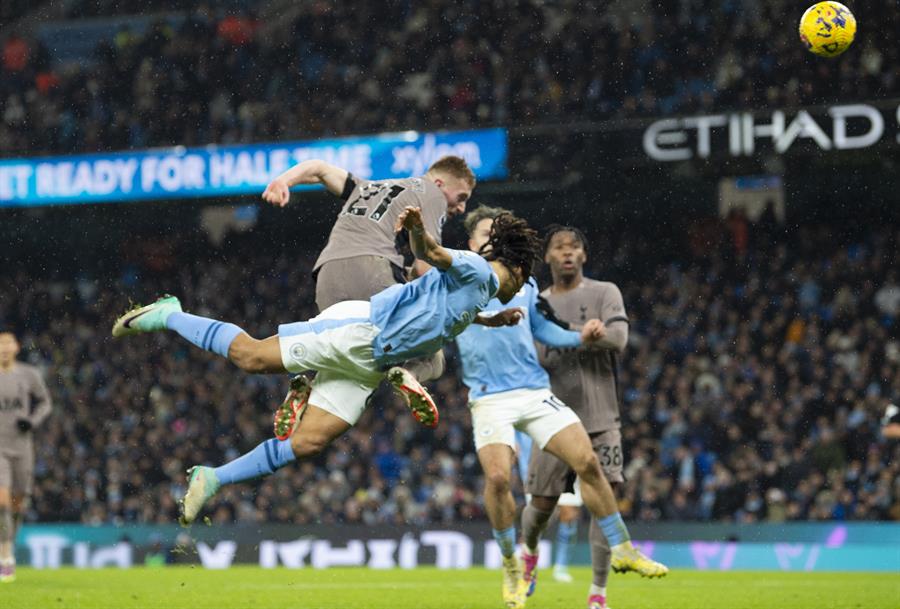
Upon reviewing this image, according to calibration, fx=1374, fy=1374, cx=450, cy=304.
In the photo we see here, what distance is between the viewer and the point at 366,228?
754 centimetres

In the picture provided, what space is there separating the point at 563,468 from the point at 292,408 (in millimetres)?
2199

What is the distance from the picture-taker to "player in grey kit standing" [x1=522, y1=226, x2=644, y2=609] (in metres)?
8.81

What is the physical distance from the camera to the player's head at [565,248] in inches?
355

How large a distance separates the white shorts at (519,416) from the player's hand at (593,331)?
45 centimetres

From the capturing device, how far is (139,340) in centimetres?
2472

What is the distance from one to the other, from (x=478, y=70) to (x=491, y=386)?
14451mm

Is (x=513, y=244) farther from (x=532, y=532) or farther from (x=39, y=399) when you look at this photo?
(x=39, y=399)

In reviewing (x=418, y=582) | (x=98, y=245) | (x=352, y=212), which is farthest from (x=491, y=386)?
(x=98, y=245)

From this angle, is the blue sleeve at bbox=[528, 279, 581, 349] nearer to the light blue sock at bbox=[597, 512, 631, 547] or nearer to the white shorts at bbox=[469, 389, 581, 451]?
the white shorts at bbox=[469, 389, 581, 451]

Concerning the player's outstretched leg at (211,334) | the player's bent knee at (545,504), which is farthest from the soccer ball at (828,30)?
the player's outstretched leg at (211,334)

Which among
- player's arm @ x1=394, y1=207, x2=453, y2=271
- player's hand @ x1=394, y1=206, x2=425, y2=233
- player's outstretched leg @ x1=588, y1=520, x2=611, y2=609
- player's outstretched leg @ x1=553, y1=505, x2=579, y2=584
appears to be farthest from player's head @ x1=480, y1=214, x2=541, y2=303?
player's outstretched leg @ x1=553, y1=505, x2=579, y2=584

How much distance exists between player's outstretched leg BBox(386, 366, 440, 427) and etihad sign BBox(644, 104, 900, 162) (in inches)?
505

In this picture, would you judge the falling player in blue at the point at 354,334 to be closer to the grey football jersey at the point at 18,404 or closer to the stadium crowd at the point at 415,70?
the grey football jersey at the point at 18,404

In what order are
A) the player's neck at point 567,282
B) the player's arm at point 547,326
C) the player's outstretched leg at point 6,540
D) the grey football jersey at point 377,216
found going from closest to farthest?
the grey football jersey at point 377,216, the player's arm at point 547,326, the player's neck at point 567,282, the player's outstretched leg at point 6,540
